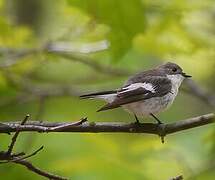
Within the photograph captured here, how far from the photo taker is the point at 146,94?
257 centimetres

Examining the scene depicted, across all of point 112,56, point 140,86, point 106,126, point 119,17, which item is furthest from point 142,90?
point 106,126

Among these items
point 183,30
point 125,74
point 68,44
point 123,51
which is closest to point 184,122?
point 123,51

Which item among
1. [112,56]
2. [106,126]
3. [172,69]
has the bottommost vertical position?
[106,126]

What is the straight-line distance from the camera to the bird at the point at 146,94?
2371 mm

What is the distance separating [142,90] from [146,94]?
0.03 meters

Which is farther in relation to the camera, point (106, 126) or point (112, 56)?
point (112, 56)

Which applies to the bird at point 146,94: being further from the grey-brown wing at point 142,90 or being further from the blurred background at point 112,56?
the blurred background at point 112,56

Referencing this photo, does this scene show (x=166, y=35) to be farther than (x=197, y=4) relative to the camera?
Yes

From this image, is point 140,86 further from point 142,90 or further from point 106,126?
point 106,126

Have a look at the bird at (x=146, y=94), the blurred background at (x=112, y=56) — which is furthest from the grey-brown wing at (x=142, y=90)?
the blurred background at (x=112, y=56)

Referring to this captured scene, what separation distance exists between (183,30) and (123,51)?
729mm

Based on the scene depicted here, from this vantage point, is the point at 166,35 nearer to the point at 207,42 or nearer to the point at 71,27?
the point at 207,42

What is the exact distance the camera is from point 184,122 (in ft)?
5.93

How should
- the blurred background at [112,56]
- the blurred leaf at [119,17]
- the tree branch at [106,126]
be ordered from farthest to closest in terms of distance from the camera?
the blurred background at [112,56] → the blurred leaf at [119,17] → the tree branch at [106,126]
